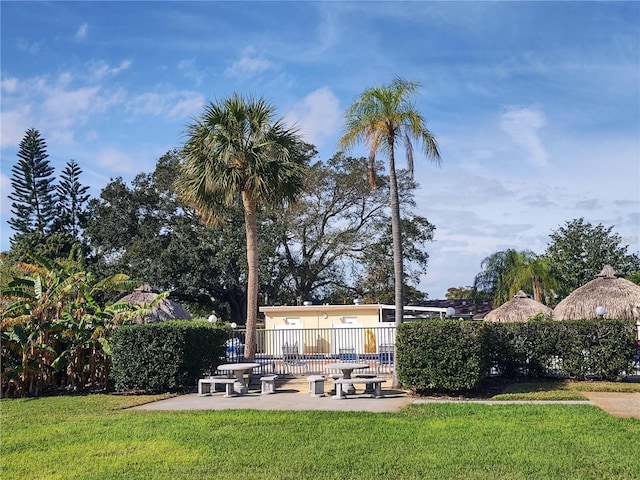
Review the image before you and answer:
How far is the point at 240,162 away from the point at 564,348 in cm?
1048

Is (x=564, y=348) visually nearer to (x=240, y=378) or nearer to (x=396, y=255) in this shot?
(x=396, y=255)

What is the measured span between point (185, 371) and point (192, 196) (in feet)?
19.2

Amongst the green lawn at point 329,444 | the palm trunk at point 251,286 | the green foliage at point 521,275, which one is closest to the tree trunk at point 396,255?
the green lawn at point 329,444

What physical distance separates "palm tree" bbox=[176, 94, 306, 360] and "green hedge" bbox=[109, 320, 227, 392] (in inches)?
143

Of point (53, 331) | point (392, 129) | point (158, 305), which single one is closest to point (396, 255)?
point (392, 129)

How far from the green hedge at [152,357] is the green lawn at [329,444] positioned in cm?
321

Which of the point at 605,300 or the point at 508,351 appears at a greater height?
the point at 605,300

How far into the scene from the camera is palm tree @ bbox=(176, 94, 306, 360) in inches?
723

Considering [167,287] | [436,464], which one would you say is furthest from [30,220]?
[436,464]

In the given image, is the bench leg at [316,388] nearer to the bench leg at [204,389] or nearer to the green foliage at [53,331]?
the bench leg at [204,389]

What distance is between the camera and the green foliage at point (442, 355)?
13.1m

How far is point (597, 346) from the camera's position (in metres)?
14.7

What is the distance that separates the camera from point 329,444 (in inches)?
329

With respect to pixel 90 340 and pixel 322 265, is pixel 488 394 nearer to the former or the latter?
pixel 90 340
